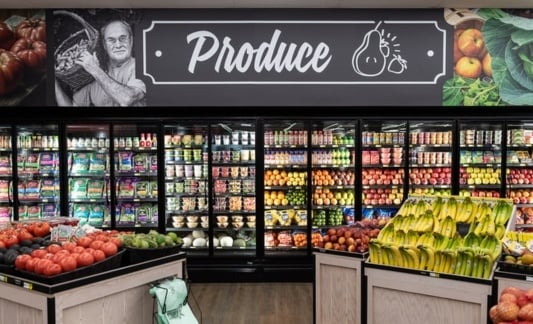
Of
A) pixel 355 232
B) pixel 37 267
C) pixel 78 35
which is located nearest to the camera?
pixel 37 267

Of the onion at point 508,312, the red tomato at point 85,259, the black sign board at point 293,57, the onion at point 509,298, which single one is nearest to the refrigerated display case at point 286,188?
the black sign board at point 293,57

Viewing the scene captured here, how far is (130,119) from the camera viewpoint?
20.8 feet

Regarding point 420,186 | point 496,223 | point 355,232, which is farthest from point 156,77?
point 496,223

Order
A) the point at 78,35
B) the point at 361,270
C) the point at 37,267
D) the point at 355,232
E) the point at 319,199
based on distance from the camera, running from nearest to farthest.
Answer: the point at 37,267 < the point at 361,270 < the point at 355,232 < the point at 78,35 < the point at 319,199

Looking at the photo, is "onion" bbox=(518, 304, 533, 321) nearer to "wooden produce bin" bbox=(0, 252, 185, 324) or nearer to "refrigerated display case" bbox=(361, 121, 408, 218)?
"wooden produce bin" bbox=(0, 252, 185, 324)

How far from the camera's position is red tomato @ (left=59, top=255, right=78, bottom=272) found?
3066mm

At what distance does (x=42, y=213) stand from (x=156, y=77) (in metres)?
2.61

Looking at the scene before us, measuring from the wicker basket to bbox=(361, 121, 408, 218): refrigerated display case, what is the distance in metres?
3.92

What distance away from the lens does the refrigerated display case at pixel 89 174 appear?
6.62 metres

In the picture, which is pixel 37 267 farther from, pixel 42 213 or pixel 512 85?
pixel 512 85

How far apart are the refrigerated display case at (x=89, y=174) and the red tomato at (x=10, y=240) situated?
2.71 metres

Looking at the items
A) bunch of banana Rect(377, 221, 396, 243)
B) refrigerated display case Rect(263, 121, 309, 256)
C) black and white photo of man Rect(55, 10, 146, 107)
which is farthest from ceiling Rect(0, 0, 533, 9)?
bunch of banana Rect(377, 221, 396, 243)

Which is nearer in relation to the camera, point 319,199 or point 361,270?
point 361,270

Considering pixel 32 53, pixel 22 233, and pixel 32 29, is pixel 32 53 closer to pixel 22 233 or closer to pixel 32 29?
pixel 32 29
